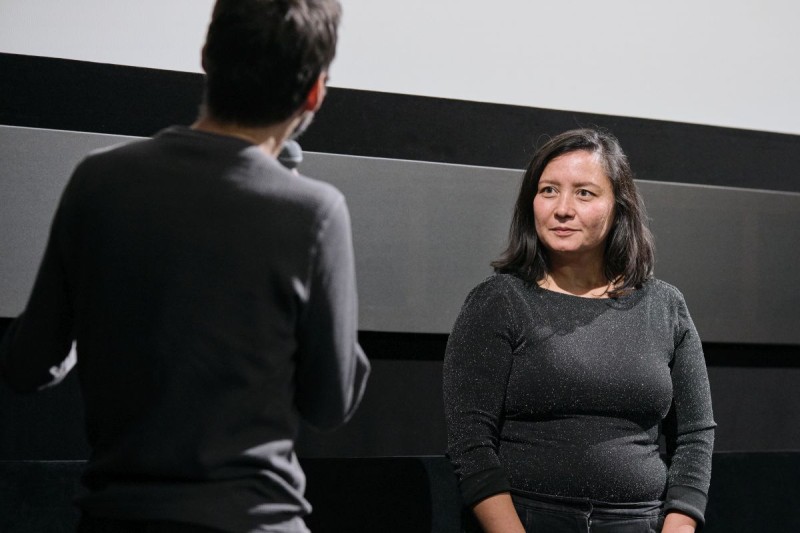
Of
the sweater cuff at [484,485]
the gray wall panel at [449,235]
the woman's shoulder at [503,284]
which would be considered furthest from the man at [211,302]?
the gray wall panel at [449,235]

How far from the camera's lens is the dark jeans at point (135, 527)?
0.83 metres

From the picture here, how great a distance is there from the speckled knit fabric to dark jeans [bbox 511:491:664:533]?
0.06 ft

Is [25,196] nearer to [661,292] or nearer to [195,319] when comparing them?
[195,319]

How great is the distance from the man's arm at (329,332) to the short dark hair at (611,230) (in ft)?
3.01

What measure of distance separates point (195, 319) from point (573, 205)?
1.09m

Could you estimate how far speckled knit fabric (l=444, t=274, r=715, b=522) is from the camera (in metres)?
1.62

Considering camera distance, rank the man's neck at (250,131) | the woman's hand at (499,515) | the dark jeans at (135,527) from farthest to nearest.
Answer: the woman's hand at (499,515)
the man's neck at (250,131)
the dark jeans at (135,527)

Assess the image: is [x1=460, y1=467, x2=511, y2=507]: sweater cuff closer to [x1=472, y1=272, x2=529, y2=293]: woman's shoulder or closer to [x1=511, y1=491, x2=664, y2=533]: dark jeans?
[x1=511, y1=491, x2=664, y2=533]: dark jeans

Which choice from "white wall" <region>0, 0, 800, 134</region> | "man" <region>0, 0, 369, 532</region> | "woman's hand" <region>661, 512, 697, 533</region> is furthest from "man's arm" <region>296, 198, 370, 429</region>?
"white wall" <region>0, 0, 800, 134</region>

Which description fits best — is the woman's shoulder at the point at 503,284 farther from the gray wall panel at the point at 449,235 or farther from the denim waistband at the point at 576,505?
the denim waistband at the point at 576,505

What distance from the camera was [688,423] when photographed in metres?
1.78

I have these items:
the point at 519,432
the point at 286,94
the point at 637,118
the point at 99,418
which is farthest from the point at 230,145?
the point at 637,118

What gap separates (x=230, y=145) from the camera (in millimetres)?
904

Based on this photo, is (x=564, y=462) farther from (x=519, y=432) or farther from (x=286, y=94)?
(x=286, y=94)
